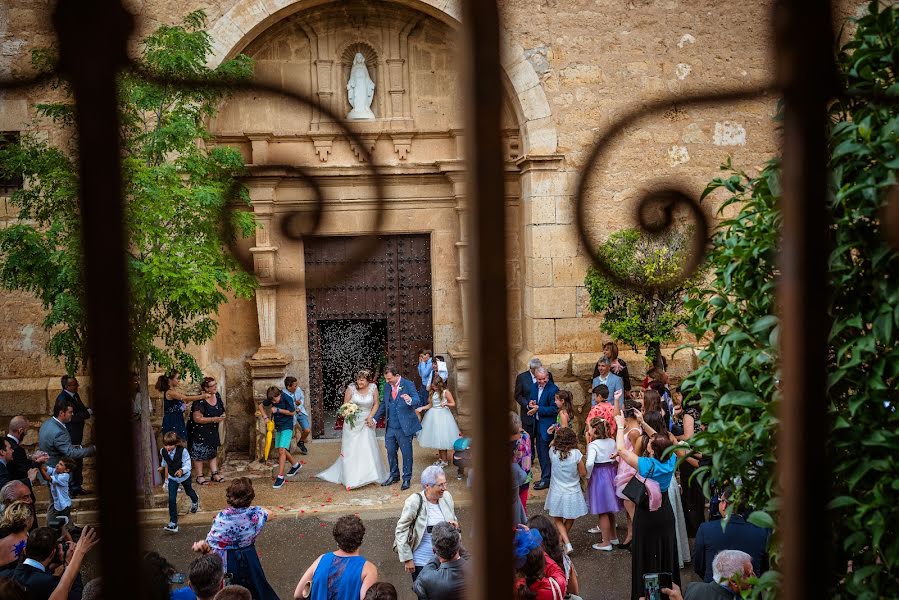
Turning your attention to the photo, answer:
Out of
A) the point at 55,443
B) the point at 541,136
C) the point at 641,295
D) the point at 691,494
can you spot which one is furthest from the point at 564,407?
the point at 55,443

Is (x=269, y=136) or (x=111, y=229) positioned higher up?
(x=269, y=136)

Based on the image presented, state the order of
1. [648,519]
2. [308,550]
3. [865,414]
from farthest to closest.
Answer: [308,550], [648,519], [865,414]

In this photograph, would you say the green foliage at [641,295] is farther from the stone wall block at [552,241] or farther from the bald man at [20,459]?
the bald man at [20,459]

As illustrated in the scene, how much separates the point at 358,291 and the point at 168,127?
4738 millimetres

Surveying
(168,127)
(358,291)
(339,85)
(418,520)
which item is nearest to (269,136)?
(339,85)

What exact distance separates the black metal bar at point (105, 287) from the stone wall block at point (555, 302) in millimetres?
9589

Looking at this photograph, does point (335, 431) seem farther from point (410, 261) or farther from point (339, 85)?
point (339, 85)

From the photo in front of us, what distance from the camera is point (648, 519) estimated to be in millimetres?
5215

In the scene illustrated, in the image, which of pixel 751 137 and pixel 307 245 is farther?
pixel 307 245

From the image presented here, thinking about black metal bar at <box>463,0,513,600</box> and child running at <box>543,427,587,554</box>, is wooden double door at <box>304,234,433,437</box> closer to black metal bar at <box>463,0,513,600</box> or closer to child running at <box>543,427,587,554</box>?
child running at <box>543,427,587,554</box>

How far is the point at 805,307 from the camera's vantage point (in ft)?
2.90

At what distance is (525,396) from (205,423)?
3392 millimetres

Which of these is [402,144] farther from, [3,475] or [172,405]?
[3,475]

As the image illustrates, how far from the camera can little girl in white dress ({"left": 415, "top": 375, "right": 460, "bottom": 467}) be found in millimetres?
9000
